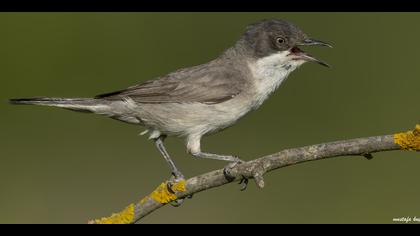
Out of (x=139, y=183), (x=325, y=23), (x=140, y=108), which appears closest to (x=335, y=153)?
(x=140, y=108)

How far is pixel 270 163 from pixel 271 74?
2209 millimetres

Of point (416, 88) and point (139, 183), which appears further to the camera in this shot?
point (416, 88)

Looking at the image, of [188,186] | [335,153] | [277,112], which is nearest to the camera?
[335,153]

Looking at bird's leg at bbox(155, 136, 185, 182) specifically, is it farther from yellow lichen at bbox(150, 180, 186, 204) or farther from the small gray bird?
yellow lichen at bbox(150, 180, 186, 204)

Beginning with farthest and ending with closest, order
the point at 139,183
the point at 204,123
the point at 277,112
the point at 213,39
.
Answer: the point at 213,39, the point at 277,112, the point at 139,183, the point at 204,123

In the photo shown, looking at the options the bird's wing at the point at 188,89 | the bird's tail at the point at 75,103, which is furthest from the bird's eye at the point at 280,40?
the bird's tail at the point at 75,103

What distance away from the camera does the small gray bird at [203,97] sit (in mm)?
6312

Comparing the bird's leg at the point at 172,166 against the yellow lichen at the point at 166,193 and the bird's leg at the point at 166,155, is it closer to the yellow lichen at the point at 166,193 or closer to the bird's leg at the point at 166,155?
the bird's leg at the point at 166,155

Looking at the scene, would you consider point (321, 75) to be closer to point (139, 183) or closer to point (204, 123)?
point (139, 183)

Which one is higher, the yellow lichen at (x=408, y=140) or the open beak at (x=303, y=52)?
the open beak at (x=303, y=52)

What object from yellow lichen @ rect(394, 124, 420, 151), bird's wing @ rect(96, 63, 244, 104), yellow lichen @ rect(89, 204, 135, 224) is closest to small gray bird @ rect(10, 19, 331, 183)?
bird's wing @ rect(96, 63, 244, 104)

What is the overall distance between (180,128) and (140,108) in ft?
1.42

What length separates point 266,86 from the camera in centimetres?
643

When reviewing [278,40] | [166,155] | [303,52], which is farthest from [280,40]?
[166,155]
